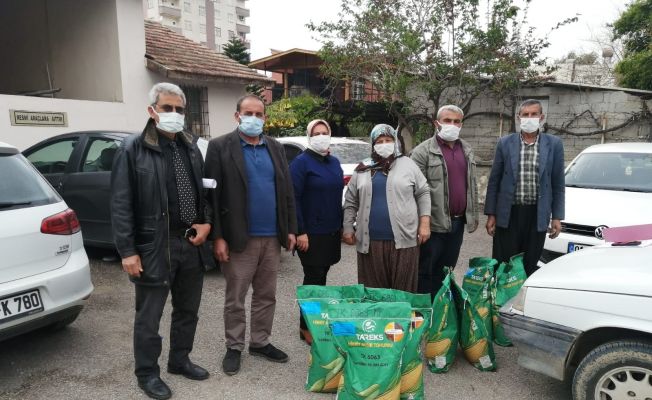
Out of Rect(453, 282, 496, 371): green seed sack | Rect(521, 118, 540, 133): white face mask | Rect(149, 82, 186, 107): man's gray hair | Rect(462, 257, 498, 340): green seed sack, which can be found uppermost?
Rect(149, 82, 186, 107): man's gray hair

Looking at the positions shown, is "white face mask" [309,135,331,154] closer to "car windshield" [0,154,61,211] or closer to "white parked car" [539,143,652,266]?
"car windshield" [0,154,61,211]

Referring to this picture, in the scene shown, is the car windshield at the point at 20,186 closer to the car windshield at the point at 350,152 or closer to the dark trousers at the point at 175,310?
the dark trousers at the point at 175,310

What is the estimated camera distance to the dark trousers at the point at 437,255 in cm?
361

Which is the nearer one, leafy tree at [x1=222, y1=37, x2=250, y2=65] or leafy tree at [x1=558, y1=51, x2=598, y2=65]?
leafy tree at [x1=558, y1=51, x2=598, y2=65]

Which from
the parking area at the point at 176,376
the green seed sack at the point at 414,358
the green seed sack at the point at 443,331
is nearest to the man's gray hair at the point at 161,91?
the parking area at the point at 176,376

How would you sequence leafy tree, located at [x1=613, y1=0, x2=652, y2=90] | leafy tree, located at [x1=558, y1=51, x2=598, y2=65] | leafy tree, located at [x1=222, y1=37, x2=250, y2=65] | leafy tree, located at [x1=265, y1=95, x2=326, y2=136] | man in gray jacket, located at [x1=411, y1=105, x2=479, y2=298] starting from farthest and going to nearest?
1. leafy tree, located at [x1=222, y1=37, x2=250, y2=65]
2. leafy tree, located at [x1=558, y1=51, x2=598, y2=65]
3. leafy tree, located at [x1=265, y1=95, x2=326, y2=136]
4. leafy tree, located at [x1=613, y1=0, x2=652, y2=90]
5. man in gray jacket, located at [x1=411, y1=105, x2=479, y2=298]

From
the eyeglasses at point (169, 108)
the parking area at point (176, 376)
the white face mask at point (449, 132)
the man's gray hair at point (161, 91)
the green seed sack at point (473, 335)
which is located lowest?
the parking area at point (176, 376)

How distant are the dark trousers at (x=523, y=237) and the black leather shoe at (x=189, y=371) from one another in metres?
2.57

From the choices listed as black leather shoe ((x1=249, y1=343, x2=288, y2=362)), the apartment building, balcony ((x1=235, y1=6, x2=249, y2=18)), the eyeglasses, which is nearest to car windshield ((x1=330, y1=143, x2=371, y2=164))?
black leather shoe ((x1=249, y1=343, x2=288, y2=362))

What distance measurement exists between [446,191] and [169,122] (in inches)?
81.5

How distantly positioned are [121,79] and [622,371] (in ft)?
28.8

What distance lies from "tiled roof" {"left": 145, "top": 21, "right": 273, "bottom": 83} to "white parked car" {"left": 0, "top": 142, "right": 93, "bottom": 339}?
6057 millimetres

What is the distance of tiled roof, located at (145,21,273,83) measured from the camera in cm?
884

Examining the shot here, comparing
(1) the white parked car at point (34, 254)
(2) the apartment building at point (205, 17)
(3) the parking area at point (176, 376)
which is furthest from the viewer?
(2) the apartment building at point (205, 17)
